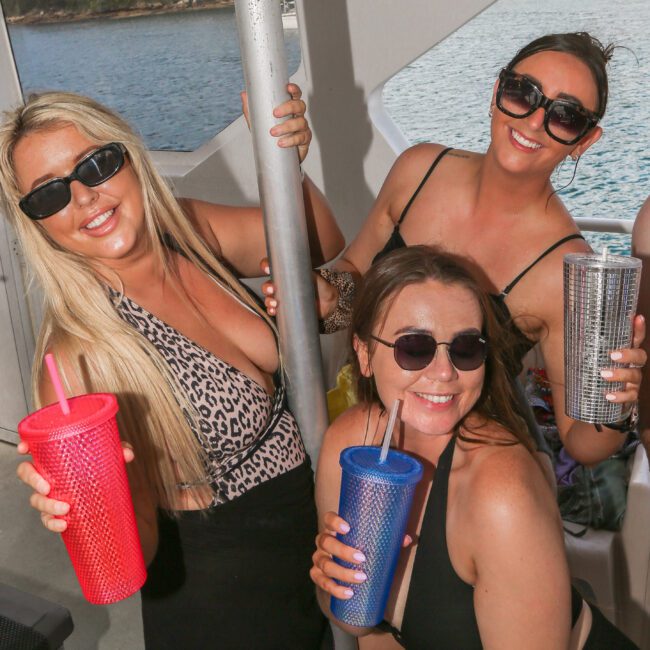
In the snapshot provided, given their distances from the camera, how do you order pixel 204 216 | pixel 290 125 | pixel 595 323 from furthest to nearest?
pixel 204 216 < pixel 595 323 < pixel 290 125

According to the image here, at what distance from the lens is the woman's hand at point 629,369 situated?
1.24 metres

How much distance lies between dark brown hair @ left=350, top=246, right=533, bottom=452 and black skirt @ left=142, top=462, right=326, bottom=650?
0.32 m

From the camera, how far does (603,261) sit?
118 cm

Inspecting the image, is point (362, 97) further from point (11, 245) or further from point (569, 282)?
point (569, 282)

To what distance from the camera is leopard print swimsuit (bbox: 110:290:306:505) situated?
1.38 meters

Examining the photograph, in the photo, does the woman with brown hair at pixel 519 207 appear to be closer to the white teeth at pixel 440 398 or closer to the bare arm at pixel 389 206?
the bare arm at pixel 389 206

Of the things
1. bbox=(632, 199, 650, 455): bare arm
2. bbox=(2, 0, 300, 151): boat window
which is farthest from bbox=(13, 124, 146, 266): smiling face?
bbox=(2, 0, 300, 151): boat window

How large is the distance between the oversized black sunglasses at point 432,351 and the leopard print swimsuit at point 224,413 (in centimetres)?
29

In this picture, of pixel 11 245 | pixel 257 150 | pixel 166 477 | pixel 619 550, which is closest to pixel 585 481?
pixel 619 550

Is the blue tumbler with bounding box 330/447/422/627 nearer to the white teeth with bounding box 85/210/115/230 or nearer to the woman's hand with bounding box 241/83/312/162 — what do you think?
the woman's hand with bounding box 241/83/312/162

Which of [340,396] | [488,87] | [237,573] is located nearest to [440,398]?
[237,573]

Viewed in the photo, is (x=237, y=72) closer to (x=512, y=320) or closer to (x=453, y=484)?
(x=512, y=320)

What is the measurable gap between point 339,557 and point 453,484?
0.29 m

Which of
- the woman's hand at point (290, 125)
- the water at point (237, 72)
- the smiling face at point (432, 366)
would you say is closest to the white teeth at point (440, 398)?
the smiling face at point (432, 366)
